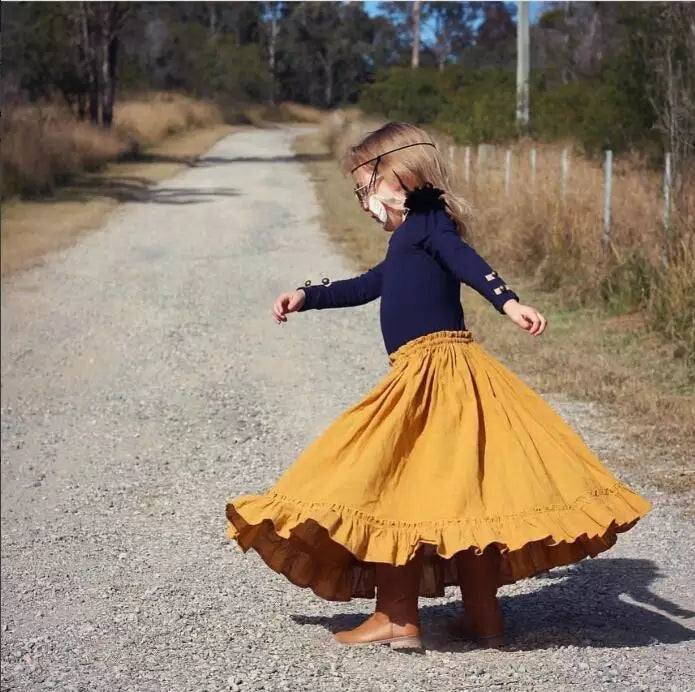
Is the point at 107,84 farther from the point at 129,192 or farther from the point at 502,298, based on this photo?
the point at 502,298

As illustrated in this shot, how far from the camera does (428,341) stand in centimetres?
400

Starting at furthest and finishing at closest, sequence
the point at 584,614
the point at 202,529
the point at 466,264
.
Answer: the point at 202,529 → the point at 584,614 → the point at 466,264

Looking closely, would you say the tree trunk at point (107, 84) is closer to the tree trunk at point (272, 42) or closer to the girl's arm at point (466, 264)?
the girl's arm at point (466, 264)

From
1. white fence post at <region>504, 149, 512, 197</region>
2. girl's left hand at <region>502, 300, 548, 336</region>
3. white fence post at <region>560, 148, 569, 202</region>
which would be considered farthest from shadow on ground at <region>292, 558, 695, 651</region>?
white fence post at <region>504, 149, 512, 197</region>

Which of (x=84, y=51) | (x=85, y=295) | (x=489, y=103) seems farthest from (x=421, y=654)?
(x=84, y=51)

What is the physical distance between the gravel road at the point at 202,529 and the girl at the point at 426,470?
233 millimetres

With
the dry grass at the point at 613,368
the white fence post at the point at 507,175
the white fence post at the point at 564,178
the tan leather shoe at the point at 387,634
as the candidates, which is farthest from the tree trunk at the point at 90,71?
the tan leather shoe at the point at 387,634

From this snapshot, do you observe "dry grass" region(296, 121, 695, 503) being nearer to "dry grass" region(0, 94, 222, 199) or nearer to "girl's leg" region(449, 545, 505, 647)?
"girl's leg" region(449, 545, 505, 647)

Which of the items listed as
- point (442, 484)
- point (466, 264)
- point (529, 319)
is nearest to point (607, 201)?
point (466, 264)

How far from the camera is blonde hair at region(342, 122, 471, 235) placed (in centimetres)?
409

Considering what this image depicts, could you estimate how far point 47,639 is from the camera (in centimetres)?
446

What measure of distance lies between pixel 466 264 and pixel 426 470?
599 mm

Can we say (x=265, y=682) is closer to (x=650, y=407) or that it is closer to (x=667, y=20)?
(x=650, y=407)

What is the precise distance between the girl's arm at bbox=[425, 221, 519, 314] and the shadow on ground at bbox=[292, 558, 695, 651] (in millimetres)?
1042
